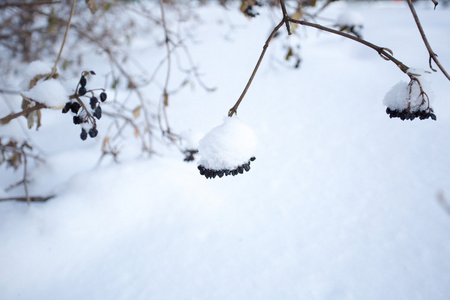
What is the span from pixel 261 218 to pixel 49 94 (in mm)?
859

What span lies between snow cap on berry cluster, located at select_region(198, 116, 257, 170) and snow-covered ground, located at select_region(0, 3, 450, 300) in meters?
0.38

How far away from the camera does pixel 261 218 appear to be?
1.17 meters

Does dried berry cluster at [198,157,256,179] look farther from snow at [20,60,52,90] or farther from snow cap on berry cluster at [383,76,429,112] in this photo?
snow at [20,60,52,90]

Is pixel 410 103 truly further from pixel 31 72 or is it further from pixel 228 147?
pixel 31 72

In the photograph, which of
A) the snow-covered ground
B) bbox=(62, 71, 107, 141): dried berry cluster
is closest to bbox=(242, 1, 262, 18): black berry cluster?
the snow-covered ground

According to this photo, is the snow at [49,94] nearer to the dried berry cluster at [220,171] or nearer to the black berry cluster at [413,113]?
the dried berry cluster at [220,171]

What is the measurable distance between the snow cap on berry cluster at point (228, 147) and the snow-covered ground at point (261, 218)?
0.38m

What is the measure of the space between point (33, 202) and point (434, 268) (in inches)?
60.2

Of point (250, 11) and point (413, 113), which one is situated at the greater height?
point (250, 11)

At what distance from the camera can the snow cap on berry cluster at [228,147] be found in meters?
0.52

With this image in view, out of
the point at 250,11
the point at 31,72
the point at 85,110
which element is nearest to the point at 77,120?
the point at 85,110

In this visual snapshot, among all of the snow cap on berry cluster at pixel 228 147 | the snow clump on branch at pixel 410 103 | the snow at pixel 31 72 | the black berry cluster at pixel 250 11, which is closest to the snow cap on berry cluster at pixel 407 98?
the snow clump on branch at pixel 410 103

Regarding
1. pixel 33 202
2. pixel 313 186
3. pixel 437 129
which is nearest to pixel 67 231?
pixel 33 202

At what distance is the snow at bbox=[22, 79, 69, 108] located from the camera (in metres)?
0.67
